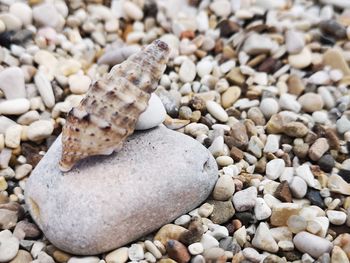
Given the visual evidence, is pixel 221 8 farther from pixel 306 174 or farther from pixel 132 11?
pixel 306 174

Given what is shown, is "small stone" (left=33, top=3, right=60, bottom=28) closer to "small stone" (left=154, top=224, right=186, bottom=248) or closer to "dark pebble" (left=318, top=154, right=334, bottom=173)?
"small stone" (left=154, top=224, right=186, bottom=248)

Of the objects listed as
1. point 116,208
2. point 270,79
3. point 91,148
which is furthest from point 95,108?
point 270,79

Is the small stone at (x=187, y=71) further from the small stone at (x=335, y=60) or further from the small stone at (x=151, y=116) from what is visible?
the small stone at (x=335, y=60)

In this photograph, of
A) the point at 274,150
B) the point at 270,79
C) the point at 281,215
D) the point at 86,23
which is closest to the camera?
the point at 281,215

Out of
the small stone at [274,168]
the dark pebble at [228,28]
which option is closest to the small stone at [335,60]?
the dark pebble at [228,28]

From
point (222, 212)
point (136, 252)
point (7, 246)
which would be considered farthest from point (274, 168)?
point (7, 246)

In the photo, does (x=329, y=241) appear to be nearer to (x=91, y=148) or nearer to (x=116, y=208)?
(x=116, y=208)
